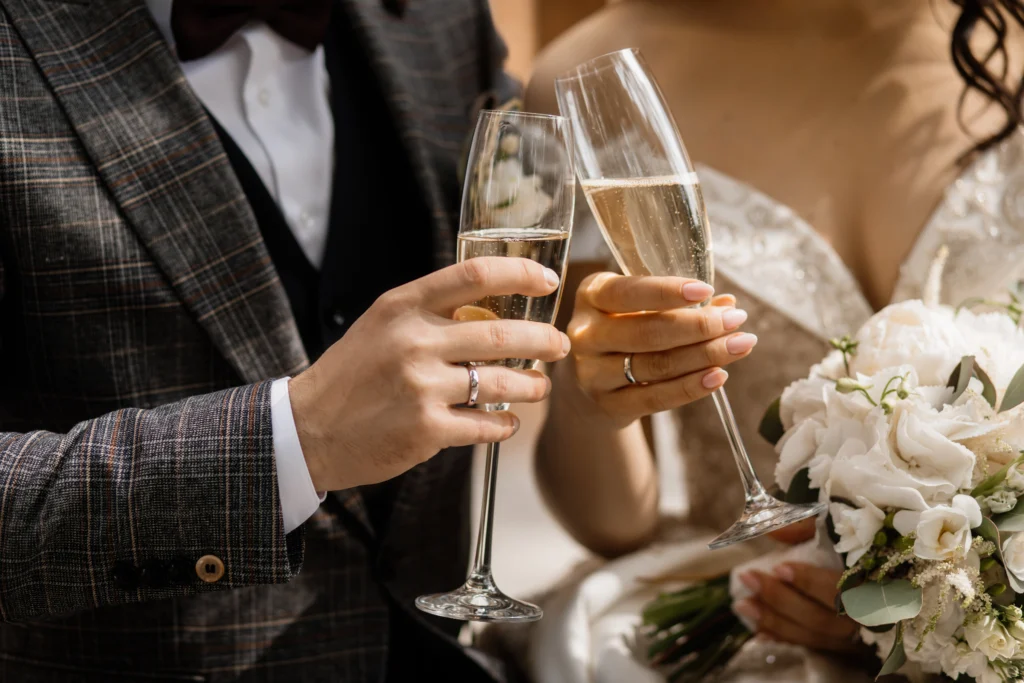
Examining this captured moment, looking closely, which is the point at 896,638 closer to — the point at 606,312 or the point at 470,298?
the point at 606,312

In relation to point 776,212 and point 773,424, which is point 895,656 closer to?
point 773,424

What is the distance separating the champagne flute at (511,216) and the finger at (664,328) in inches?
6.9

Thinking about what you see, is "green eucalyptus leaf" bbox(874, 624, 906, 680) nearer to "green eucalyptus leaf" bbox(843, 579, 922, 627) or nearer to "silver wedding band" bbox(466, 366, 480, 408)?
"green eucalyptus leaf" bbox(843, 579, 922, 627)

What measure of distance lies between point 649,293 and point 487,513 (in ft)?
1.03

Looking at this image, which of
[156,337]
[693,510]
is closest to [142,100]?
[156,337]

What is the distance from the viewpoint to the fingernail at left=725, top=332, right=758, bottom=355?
1119 millimetres

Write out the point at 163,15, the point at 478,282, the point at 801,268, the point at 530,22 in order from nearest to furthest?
1. the point at 478,282
2. the point at 163,15
3. the point at 801,268
4. the point at 530,22

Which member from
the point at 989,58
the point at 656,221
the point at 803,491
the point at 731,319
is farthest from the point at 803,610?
the point at 989,58

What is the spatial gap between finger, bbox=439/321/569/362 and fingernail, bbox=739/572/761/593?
622mm

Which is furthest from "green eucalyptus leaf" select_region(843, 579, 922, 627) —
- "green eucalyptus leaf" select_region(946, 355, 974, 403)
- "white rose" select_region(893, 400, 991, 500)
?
"green eucalyptus leaf" select_region(946, 355, 974, 403)

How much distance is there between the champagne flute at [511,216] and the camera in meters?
0.97

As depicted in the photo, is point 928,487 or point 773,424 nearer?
point 928,487

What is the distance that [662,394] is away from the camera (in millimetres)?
1205

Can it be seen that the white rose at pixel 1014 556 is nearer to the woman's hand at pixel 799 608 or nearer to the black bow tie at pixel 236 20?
the woman's hand at pixel 799 608
